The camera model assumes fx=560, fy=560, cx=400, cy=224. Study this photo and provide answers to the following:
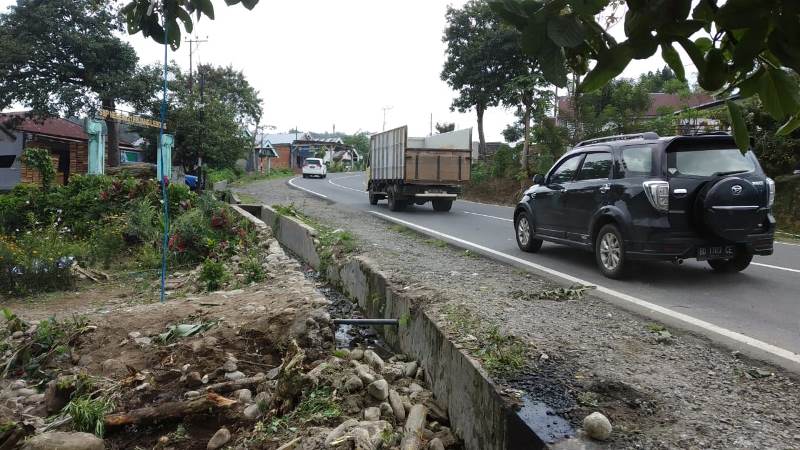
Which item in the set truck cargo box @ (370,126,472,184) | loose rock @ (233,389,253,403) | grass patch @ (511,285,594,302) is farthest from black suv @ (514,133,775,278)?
truck cargo box @ (370,126,472,184)

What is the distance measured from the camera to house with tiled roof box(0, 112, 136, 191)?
27.4 metres

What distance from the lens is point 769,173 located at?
49.6 feet

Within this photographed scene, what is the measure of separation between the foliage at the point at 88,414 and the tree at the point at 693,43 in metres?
3.53

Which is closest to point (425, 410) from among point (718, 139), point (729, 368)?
point (729, 368)

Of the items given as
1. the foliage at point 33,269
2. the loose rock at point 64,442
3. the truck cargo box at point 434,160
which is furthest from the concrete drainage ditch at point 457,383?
the truck cargo box at point 434,160

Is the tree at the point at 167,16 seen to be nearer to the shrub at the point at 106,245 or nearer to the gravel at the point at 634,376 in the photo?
the gravel at the point at 634,376

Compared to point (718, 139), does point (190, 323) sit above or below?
below

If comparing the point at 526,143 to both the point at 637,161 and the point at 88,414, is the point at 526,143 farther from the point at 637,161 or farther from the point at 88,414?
the point at 88,414

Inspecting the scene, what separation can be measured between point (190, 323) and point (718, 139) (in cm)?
599

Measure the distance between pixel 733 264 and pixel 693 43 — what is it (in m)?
6.49

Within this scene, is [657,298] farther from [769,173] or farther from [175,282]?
[769,173]

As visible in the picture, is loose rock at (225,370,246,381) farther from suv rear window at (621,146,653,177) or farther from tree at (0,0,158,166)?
tree at (0,0,158,166)

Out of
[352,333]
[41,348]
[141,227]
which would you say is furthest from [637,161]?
[141,227]

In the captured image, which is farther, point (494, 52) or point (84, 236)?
point (494, 52)
